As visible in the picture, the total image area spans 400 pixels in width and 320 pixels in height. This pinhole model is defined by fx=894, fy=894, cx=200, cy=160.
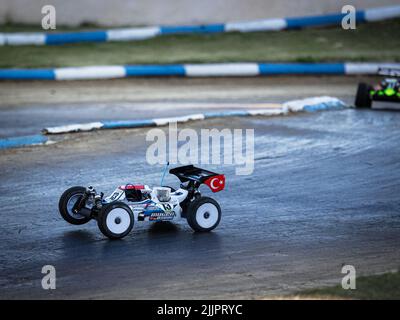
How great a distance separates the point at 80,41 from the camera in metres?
17.5

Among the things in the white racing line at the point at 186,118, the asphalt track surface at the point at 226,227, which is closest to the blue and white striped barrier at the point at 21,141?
the white racing line at the point at 186,118

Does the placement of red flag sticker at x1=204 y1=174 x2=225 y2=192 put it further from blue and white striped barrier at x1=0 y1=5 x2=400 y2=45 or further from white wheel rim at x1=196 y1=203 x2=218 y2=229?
blue and white striped barrier at x1=0 y1=5 x2=400 y2=45

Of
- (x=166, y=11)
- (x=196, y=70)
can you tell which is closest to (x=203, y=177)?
(x=196, y=70)

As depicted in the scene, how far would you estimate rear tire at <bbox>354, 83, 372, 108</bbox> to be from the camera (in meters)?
12.9

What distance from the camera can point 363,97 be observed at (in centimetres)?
1294

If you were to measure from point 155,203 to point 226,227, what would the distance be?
0.64 metres

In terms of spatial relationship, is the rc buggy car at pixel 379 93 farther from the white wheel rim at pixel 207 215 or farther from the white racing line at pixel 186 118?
the white wheel rim at pixel 207 215

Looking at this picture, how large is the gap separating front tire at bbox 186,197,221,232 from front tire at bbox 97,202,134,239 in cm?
48

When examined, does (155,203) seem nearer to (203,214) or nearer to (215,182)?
(203,214)

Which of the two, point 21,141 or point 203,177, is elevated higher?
point 21,141

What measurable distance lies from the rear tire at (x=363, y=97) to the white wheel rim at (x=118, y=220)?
23.5 ft

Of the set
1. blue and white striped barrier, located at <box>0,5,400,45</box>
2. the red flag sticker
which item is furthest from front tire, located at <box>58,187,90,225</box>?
blue and white striped barrier, located at <box>0,5,400,45</box>

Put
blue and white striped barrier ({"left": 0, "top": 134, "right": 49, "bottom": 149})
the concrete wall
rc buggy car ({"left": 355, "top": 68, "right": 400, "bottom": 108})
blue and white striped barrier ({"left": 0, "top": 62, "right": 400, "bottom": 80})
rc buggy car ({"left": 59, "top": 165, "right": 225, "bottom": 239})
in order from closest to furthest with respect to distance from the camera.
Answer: rc buggy car ({"left": 59, "top": 165, "right": 225, "bottom": 239}) < blue and white striped barrier ({"left": 0, "top": 134, "right": 49, "bottom": 149}) < rc buggy car ({"left": 355, "top": 68, "right": 400, "bottom": 108}) < blue and white striped barrier ({"left": 0, "top": 62, "right": 400, "bottom": 80}) < the concrete wall

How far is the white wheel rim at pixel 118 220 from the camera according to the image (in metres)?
6.44
